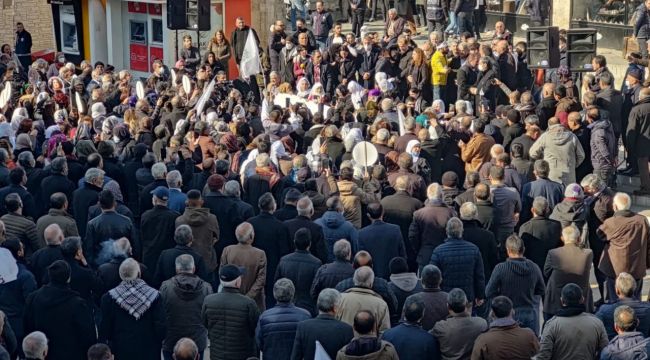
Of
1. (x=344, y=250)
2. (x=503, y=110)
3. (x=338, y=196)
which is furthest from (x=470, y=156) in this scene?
(x=344, y=250)

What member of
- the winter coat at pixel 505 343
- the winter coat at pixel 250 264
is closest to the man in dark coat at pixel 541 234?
the winter coat at pixel 250 264

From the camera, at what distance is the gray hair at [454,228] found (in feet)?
40.5

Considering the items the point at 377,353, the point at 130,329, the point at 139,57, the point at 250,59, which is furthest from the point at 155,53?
the point at 377,353

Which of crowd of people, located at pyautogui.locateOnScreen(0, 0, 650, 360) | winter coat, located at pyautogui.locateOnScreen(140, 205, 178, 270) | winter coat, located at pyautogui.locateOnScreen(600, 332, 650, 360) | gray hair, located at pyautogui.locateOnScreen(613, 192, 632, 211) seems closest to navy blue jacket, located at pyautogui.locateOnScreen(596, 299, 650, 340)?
crowd of people, located at pyautogui.locateOnScreen(0, 0, 650, 360)

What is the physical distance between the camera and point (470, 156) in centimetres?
1678

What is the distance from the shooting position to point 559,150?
16500 mm

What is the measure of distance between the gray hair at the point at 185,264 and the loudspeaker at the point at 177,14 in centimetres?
1498

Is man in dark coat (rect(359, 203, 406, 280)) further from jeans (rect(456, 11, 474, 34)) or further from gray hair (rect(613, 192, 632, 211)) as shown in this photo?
jeans (rect(456, 11, 474, 34))

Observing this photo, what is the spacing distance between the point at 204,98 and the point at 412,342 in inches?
421

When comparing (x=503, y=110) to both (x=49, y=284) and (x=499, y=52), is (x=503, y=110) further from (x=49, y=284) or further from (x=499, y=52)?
(x=49, y=284)

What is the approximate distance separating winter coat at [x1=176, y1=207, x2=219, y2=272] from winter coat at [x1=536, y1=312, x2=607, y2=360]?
4.06m

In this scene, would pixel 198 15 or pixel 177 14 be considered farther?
pixel 177 14

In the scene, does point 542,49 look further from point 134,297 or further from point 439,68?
point 134,297

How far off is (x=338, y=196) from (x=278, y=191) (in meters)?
1.76
